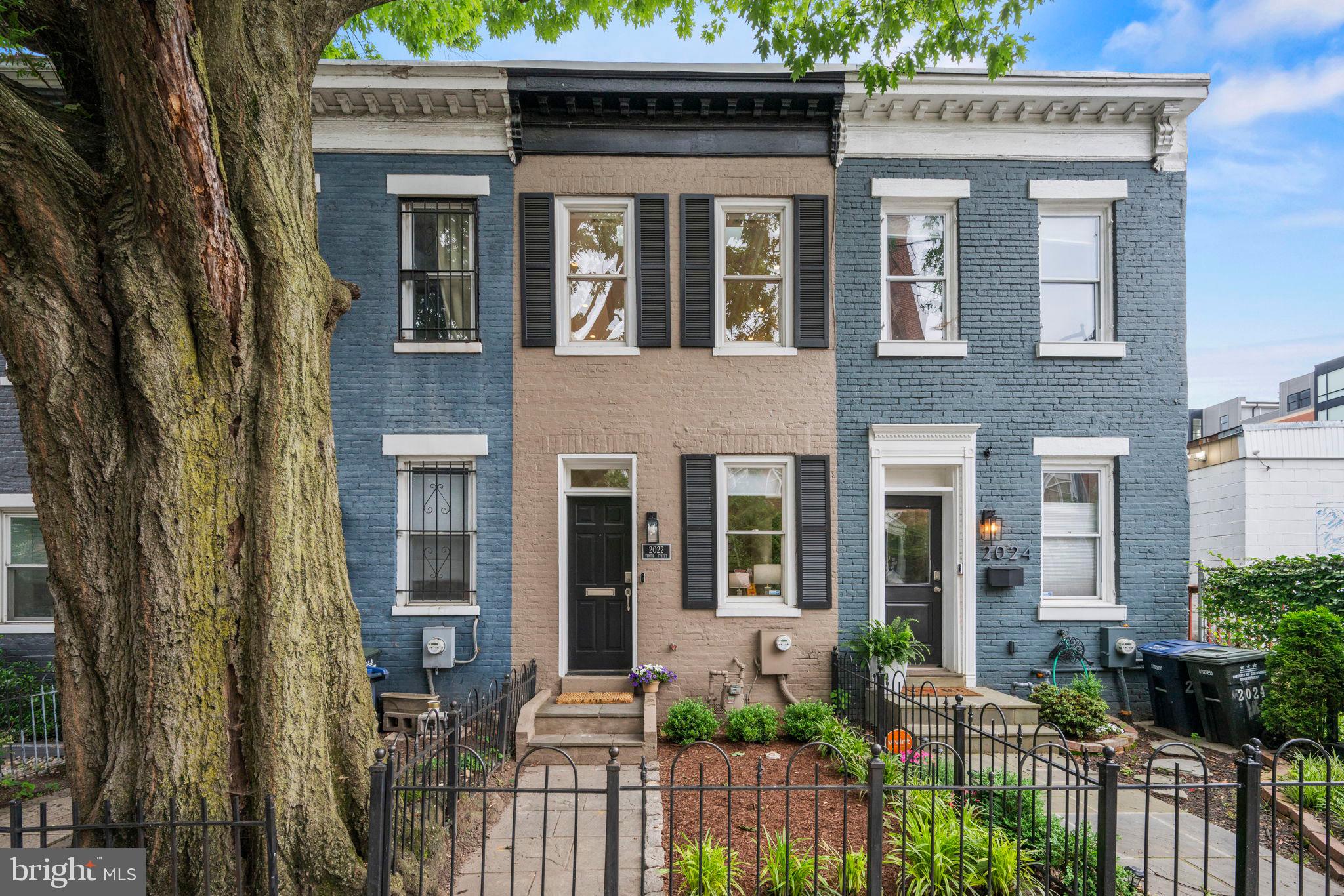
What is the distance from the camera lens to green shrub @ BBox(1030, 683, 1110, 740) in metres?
7.43

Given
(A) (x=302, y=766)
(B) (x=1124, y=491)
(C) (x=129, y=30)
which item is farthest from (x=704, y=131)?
(A) (x=302, y=766)

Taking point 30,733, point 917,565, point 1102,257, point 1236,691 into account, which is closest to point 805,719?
point 917,565

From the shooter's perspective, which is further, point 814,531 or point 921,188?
point 921,188

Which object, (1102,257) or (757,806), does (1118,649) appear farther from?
(757,806)

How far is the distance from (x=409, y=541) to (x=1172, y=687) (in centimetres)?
922

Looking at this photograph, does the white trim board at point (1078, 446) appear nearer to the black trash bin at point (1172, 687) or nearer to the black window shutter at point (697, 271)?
the black trash bin at point (1172, 687)

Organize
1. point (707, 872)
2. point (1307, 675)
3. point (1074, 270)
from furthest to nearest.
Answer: point (1074, 270)
point (1307, 675)
point (707, 872)

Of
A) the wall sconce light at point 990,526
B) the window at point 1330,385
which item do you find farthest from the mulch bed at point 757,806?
the window at point 1330,385

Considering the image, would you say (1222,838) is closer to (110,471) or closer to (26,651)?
(110,471)

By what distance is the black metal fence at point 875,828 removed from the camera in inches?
155

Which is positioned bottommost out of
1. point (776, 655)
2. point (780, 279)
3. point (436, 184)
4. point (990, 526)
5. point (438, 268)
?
point (776, 655)

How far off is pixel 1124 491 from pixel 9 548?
46.7ft

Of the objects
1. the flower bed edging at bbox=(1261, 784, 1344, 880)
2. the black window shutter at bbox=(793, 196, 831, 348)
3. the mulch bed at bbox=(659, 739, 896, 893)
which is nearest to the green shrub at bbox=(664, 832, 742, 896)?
the mulch bed at bbox=(659, 739, 896, 893)

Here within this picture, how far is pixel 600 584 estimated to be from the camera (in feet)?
28.2
